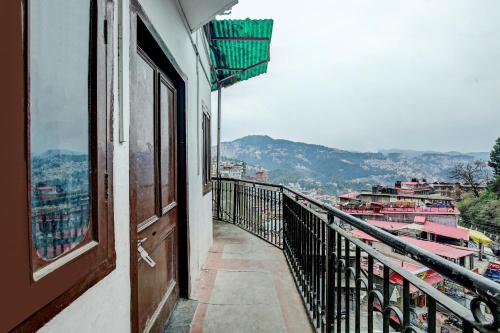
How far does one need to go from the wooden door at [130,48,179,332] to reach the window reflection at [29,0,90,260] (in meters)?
0.55

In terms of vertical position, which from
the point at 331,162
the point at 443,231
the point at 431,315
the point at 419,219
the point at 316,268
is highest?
the point at 331,162

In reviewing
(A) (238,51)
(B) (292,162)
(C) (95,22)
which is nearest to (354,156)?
(B) (292,162)

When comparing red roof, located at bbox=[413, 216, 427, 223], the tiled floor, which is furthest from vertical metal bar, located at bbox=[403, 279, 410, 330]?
red roof, located at bbox=[413, 216, 427, 223]

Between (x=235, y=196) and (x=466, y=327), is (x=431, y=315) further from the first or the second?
(x=235, y=196)

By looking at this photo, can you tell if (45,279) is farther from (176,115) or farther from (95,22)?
(176,115)

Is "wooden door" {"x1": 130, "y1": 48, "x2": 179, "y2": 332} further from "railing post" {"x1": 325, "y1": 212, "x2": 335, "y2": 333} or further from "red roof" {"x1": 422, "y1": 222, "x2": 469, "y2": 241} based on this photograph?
"red roof" {"x1": 422, "y1": 222, "x2": 469, "y2": 241}

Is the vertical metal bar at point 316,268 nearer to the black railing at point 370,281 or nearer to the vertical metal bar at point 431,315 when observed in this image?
the black railing at point 370,281

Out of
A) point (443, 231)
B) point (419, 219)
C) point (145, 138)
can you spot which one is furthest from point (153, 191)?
point (419, 219)

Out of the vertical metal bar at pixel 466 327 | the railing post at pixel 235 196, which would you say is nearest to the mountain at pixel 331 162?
the railing post at pixel 235 196

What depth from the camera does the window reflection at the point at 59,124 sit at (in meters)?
0.74

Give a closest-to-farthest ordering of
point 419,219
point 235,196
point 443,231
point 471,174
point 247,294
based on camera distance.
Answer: point 247,294 → point 235,196 → point 443,231 → point 419,219 → point 471,174

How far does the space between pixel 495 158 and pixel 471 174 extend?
6314mm

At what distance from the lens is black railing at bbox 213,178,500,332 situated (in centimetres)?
74

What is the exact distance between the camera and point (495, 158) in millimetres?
40938
